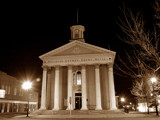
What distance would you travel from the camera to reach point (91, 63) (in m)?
29.4

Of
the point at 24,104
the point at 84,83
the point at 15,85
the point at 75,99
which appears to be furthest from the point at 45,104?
the point at 24,104

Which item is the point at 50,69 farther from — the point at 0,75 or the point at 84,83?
the point at 0,75

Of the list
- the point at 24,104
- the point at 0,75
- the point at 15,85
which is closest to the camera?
the point at 0,75

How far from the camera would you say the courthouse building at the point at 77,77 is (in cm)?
2884

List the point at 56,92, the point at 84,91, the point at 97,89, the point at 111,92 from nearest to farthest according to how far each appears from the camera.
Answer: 1. the point at 111,92
2. the point at 97,89
3. the point at 84,91
4. the point at 56,92

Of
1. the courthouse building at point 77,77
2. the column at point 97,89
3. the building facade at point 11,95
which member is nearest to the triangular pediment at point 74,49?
the courthouse building at point 77,77

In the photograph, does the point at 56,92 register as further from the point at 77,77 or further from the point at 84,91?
the point at 77,77

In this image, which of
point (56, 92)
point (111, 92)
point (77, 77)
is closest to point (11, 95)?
point (56, 92)

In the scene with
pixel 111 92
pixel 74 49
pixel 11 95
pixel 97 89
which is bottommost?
pixel 11 95

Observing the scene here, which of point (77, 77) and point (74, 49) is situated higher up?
point (74, 49)

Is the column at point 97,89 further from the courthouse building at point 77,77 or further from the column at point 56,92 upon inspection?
the column at point 56,92

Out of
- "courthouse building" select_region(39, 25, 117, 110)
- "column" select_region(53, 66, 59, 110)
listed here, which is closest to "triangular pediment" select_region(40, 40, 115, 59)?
"courthouse building" select_region(39, 25, 117, 110)

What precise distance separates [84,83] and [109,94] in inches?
172

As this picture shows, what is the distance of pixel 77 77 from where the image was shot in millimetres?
31656
